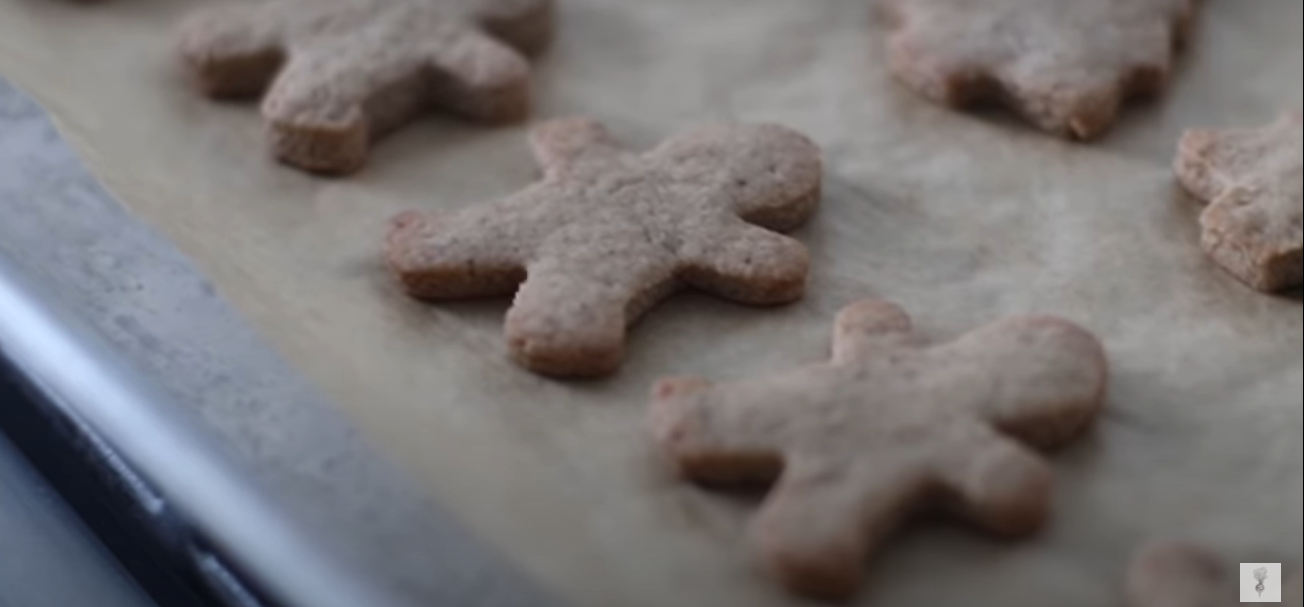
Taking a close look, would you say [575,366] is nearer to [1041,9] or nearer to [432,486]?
[432,486]

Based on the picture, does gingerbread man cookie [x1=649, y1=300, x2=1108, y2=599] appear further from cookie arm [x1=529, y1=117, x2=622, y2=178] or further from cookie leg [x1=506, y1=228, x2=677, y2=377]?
cookie arm [x1=529, y1=117, x2=622, y2=178]

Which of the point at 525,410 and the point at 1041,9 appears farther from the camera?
the point at 1041,9

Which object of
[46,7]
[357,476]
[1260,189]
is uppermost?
[46,7]

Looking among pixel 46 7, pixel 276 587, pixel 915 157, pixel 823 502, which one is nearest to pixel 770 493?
pixel 823 502

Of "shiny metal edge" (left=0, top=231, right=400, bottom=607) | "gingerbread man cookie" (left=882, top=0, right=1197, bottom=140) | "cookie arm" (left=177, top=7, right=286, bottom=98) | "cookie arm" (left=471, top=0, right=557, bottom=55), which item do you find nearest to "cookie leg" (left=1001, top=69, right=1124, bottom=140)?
"gingerbread man cookie" (left=882, top=0, right=1197, bottom=140)

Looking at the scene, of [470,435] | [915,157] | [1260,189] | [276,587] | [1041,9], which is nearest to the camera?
[276,587]

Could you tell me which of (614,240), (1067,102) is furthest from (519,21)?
(1067,102)
